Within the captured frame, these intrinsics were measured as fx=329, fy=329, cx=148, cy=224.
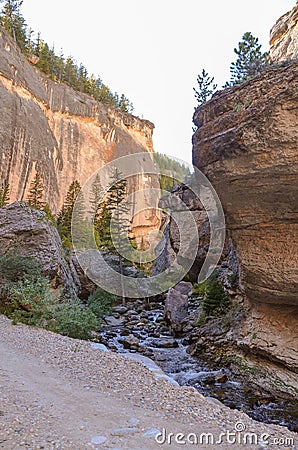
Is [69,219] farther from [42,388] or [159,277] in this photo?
[42,388]

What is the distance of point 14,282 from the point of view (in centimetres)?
1380

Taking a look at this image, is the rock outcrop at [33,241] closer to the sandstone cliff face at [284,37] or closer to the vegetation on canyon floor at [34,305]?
the vegetation on canyon floor at [34,305]

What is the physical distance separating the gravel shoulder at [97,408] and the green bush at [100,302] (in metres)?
9.64

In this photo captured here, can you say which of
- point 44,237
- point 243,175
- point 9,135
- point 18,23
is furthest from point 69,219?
point 18,23

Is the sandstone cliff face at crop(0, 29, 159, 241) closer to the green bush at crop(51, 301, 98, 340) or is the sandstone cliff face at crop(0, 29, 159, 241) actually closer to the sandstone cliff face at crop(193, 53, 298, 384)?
the green bush at crop(51, 301, 98, 340)

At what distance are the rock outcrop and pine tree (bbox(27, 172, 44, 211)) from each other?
16.7 m

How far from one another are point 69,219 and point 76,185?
919 cm

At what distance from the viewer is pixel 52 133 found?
152 feet

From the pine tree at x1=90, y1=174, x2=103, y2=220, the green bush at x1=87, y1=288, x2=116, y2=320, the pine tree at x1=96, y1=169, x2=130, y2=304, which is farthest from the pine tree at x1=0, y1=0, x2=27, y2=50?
the green bush at x1=87, y1=288, x2=116, y2=320

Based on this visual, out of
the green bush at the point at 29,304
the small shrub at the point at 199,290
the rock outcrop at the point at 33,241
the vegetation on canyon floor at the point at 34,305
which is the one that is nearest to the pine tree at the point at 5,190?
the rock outcrop at the point at 33,241

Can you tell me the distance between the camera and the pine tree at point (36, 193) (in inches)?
1334

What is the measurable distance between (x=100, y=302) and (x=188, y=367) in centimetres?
893

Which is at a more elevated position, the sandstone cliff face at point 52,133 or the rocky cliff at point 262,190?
the sandstone cliff face at point 52,133

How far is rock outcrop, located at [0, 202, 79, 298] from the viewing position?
15.6m
